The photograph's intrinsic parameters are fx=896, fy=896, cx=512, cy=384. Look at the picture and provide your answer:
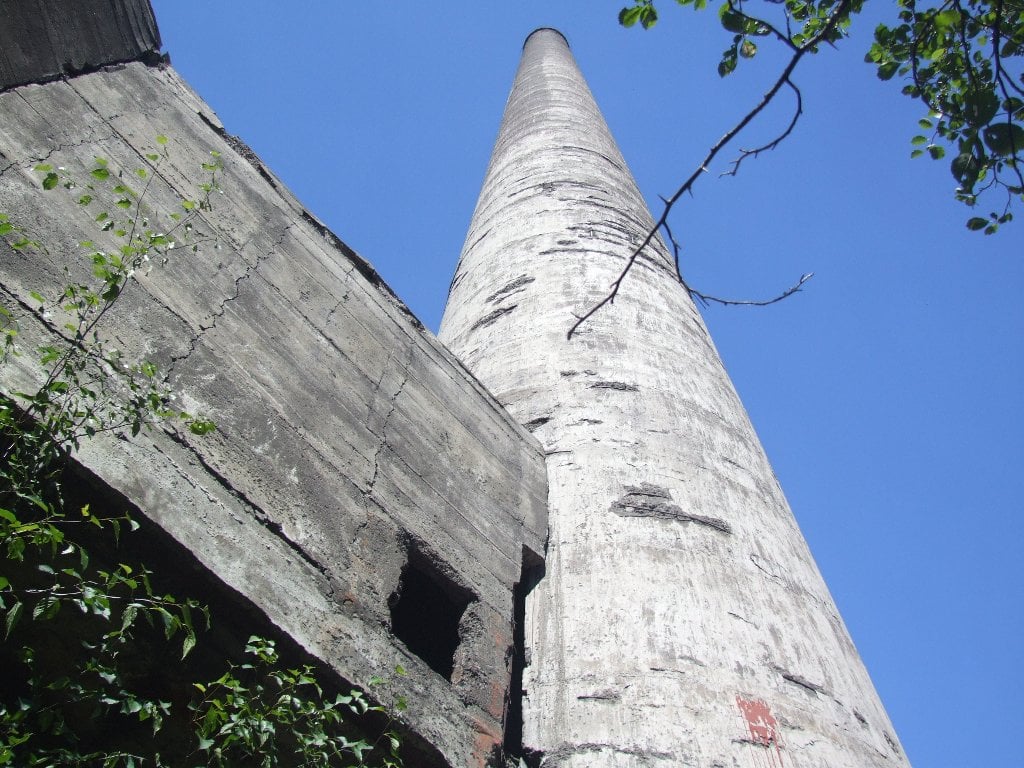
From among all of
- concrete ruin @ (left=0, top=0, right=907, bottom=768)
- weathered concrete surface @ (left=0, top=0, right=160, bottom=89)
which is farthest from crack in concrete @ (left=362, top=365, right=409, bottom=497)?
weathered concrete surface @ (left=0, top=0, right=160, bottom=89)

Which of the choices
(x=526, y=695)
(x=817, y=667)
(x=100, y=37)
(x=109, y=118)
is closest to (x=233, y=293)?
(x=109, y=118)

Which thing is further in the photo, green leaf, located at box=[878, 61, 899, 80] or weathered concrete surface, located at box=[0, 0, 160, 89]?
green leaf, located at box=[878, 61, 899, 80]

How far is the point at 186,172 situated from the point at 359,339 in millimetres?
596

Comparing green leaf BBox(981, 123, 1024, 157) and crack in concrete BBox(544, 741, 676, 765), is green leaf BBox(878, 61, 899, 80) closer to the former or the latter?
green leaf BBox(981, 123, 1024, 157)

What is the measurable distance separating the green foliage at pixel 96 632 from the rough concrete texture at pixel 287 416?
0.17ft

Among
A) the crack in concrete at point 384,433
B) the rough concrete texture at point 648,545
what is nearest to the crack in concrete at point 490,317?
the rough concrete texture at point 648,545

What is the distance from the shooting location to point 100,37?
2.36 m

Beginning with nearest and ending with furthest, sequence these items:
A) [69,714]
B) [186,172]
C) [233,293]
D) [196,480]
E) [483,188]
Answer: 1. [69,714]
2. [196,480]
3. [233,293]
4. [186,172]
5. [483,188]

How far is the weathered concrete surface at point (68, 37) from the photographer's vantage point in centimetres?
208

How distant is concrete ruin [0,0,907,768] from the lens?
175 centimetres

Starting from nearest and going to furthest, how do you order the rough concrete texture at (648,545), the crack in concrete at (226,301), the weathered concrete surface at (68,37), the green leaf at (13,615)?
the green leaf at (13,615)
the crack in concrete at (226,301)
the rough concrete texture at (648,545)
the weathered concrete surface at (68,37)

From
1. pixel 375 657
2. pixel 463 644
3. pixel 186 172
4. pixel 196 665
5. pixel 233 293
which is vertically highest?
pixel 186 172

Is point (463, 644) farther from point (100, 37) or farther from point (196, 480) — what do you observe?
point (100, 37)

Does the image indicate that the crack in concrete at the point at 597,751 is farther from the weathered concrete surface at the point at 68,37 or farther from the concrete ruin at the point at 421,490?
the weathered concrete surface at the point at 68,37
